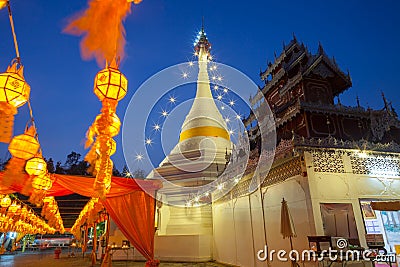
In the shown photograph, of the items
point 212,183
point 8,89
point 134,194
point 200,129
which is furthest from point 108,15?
point 200,129

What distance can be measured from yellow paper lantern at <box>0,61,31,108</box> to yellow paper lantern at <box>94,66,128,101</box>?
1.02 m

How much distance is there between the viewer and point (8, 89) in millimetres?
3693

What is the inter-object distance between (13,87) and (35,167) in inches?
101

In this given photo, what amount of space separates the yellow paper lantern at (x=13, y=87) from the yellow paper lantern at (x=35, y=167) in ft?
7.44

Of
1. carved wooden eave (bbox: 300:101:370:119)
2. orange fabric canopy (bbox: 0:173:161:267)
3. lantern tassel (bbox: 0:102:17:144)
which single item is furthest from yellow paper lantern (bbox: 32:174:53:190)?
carved wooden eave (bbox: 300:101:370:119)

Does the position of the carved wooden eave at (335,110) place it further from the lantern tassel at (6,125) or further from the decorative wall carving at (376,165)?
the lantern tassel at (6,125)

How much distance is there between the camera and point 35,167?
5660 mm

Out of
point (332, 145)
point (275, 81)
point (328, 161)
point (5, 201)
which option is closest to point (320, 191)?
Result: point (328, 161)

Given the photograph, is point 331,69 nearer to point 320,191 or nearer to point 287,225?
point 320,191

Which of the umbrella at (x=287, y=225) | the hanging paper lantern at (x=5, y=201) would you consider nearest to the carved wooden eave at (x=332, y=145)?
the umbrella at (x=287, y=225)

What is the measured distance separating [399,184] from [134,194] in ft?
29.0

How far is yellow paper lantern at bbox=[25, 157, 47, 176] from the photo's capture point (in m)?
5.63

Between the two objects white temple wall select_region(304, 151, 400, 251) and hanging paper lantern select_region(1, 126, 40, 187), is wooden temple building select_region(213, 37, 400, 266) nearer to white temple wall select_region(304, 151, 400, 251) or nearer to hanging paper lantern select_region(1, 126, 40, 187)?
white temple wall select_region(304, 151, 400, 251)

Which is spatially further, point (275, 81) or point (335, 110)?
point (275, 81)
